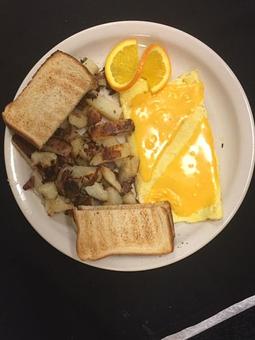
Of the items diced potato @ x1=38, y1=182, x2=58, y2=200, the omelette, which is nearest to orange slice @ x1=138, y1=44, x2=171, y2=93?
the omelette

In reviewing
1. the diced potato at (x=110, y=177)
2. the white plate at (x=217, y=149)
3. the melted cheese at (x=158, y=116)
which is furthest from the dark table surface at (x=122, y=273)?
the diced potato at (x=110, y=177)

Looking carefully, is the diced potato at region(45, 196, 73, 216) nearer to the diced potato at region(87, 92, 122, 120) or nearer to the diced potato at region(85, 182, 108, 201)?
the diced potato at region(85, 182, 108, 201)

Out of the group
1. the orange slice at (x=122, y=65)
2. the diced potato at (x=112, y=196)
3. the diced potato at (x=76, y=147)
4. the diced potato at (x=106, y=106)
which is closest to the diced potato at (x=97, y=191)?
the diced potato at (x=112, y=196)

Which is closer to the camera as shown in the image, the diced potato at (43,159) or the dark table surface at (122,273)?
the diced potato at (43,159)

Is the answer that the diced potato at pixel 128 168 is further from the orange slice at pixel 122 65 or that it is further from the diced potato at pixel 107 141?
the orange slice at pixel 122 65

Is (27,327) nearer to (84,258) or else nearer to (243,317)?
(84,258)

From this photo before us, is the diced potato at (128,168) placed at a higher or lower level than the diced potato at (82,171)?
higher

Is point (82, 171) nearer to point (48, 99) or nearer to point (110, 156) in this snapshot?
point (110, 156)
